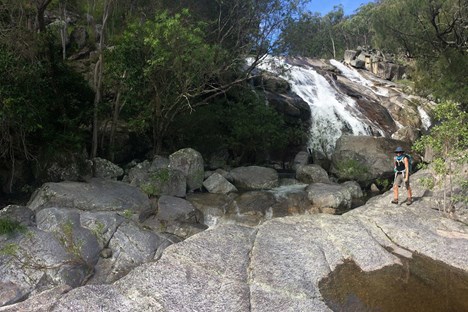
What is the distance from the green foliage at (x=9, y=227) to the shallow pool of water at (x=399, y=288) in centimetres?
751

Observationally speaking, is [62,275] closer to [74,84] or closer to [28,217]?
[28,217]

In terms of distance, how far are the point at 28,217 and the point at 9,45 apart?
590 cm

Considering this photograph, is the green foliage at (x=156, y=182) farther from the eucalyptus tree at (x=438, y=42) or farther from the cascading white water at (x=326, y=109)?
the eucalyptus tree at (x=438, y=42)

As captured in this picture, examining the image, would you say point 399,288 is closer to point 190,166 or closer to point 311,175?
point 190,166

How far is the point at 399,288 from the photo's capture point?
6.78 m

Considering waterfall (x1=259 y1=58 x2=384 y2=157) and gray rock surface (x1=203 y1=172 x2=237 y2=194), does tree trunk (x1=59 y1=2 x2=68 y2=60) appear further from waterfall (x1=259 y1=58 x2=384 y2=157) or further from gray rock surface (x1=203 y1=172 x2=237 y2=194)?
waterfall (x1=259 y1=58 x2=384 y2=157)

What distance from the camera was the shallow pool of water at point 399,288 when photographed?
6.17 meters

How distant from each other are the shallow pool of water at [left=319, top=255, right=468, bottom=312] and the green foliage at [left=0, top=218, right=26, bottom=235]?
751 centimetres

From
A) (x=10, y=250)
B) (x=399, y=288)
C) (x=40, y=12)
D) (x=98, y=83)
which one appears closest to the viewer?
(x=399, y=288)

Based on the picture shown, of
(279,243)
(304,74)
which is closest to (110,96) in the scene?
(279,243)

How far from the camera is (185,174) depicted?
16.3 metres

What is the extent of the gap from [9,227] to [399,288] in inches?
357

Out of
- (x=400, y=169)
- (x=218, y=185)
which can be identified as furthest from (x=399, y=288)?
(x=218, y=185)

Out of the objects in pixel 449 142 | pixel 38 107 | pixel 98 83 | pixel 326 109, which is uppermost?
pixel 326 109
